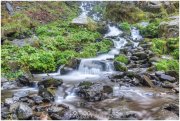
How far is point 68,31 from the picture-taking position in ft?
74.5

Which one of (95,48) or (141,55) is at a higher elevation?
(95,48)

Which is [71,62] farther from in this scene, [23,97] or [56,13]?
[56,13]

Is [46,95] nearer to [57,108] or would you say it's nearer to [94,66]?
[57,108]

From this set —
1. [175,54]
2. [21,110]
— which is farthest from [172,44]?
[21,110]

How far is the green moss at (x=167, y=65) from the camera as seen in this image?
52.1ft

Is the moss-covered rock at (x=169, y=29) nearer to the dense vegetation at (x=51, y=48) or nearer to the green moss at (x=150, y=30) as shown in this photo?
the green moss at (x=150, y=30)

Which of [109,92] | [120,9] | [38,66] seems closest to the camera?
[109,92]

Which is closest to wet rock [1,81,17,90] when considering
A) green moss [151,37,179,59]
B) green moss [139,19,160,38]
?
green moss [151,37,179,59]

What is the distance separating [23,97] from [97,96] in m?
2.34

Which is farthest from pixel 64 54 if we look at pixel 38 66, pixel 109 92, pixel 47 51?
pixel 109 92

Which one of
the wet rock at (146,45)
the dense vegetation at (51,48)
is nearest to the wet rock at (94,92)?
the dense vegetation at (51,48)

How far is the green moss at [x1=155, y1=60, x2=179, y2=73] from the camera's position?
1588cm

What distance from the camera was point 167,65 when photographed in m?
16.1

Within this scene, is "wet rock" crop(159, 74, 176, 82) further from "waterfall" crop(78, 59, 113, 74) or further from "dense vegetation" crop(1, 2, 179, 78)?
"waterfall" crop(78, 59, 113, 74)
